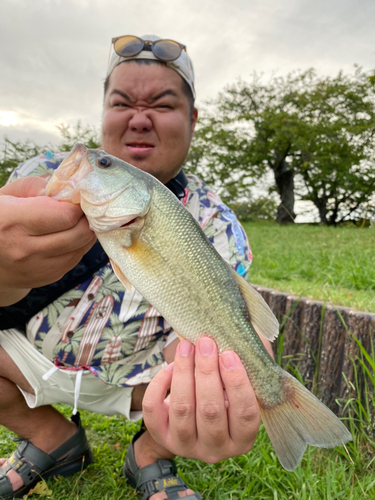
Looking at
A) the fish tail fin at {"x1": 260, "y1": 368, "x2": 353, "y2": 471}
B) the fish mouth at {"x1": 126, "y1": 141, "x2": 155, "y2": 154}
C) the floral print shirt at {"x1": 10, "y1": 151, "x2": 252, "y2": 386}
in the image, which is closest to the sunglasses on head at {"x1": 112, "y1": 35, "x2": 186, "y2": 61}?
the fish mouth at {"x1": 126, "y1": 141, "x2": 155, "y2": 154}

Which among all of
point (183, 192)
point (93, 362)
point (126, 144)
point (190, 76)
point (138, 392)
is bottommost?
point (138, 392)

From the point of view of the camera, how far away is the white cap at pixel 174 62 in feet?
9.19

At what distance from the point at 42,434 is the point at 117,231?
173cm

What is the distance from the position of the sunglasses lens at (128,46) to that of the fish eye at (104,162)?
150 centimetres

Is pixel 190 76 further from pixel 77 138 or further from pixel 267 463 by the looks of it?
pixel 77 138

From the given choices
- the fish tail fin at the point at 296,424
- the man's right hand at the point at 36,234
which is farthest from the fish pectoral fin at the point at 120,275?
the fish tail fin at the point at 296,424

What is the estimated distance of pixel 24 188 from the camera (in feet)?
5.64

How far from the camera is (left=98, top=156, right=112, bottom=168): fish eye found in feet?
5.43

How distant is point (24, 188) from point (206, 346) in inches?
39.1

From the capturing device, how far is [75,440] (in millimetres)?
2693

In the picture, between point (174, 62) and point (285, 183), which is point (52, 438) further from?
point (285, 183)

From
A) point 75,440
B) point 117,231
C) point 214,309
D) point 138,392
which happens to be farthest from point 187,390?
point 75,440

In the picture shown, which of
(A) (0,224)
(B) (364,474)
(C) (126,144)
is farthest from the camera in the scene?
(C) (126,144)

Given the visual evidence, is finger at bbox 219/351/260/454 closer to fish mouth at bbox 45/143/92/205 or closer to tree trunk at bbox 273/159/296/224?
fish mouth at bbox 45/143/92/205
